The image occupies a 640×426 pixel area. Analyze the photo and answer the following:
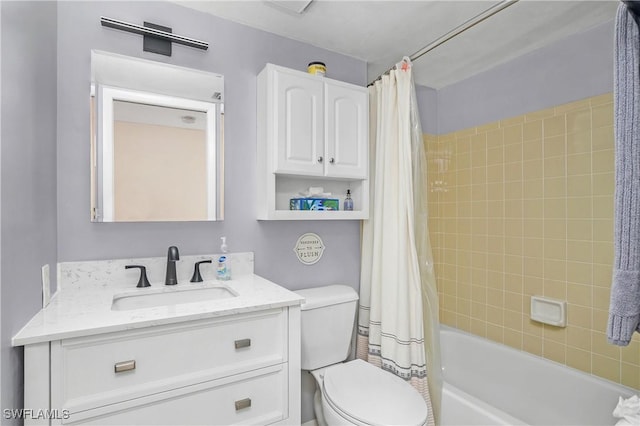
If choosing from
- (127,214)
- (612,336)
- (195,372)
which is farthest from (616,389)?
(127,214)

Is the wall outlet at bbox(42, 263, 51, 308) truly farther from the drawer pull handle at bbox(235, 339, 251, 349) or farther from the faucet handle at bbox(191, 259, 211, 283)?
the drawer pull handle at bbox(235, 339, 251, 349)

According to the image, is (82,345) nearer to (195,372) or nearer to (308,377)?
(195,372)

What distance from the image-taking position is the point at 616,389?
5.35 feet

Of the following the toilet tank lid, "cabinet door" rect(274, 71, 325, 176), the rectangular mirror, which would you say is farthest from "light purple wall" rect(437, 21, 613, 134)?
the rectangular mirror

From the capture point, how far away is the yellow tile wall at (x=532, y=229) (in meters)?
1.76

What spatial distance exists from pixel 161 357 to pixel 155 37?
55.7 inches

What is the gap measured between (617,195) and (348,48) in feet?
5.59

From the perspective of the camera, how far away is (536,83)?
6.75 ft

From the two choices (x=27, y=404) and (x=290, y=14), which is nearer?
(x=27, y=404)

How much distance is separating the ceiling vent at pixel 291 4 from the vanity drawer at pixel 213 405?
1646mm

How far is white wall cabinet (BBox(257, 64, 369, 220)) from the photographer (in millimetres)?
1692

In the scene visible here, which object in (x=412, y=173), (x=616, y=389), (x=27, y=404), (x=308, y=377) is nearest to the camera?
(x=27, y=404)

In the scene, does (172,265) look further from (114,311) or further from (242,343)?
(242,343)

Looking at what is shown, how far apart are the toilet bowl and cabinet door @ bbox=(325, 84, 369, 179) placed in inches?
41.2
